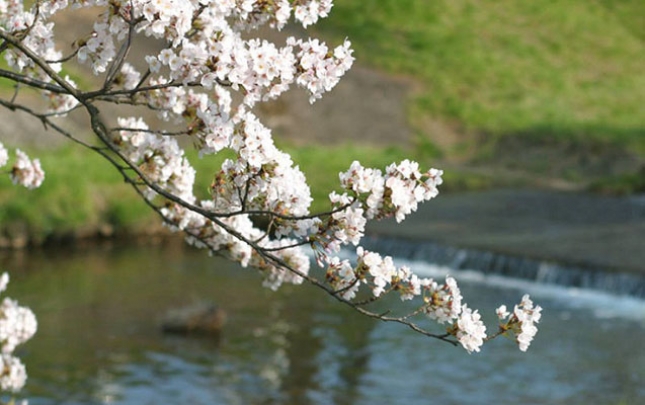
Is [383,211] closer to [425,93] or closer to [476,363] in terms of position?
[476,363]

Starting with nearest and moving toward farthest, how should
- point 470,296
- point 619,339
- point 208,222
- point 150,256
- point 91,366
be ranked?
1. point 208,222
2. point 91,366
3. point 619,339
4. point 470,296
5. point 150,256

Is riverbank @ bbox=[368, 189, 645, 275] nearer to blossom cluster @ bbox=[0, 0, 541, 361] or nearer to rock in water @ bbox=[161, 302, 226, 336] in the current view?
rock in water @ bbox=[161, 302, 226, 336]

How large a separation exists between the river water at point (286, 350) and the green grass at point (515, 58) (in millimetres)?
17271

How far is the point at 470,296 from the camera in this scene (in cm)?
2088

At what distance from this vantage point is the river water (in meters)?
15.1

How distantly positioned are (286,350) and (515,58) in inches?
1257

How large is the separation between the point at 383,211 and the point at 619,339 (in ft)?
43.1

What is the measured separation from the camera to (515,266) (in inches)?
890

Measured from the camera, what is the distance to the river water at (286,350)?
15.1 metres

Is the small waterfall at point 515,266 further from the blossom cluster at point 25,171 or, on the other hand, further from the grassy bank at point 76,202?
the blossom cluster at point 25,171

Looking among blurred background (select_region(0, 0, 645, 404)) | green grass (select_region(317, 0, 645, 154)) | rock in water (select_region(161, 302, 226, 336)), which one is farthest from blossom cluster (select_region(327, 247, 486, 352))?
green grass (select_region(317, 0, 645, 154))

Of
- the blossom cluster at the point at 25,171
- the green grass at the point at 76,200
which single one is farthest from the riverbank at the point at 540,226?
the blossom cluster at the point at 25,171

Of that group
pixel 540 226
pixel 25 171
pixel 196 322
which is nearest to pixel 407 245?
pixel 540 226

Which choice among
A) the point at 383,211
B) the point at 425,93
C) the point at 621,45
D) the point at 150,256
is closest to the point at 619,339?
the point at 150,256
